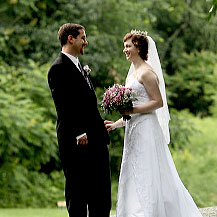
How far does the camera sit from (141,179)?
17.6ft

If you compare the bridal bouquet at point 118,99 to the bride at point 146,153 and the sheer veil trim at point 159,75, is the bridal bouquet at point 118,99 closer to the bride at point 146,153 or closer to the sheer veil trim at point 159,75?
the bride at point 146,153

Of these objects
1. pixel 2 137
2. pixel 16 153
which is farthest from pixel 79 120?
pixel 16 153

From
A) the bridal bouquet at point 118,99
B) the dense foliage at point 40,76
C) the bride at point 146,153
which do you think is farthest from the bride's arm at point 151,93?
the dense foliage at point 40,76

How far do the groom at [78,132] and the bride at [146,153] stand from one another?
17.8 inches

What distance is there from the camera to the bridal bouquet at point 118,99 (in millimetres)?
5156

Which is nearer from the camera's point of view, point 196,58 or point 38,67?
point 38,67

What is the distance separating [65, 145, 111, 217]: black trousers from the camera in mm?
4852

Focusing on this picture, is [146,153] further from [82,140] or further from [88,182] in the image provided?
[82,140]

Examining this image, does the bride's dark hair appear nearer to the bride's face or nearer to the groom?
the bride's face

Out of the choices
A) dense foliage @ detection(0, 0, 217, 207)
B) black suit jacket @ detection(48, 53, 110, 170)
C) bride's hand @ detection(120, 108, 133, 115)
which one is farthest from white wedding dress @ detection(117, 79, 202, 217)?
dense foliage @ detection(0, 0, 217, 207)

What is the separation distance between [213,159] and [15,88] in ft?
30.5

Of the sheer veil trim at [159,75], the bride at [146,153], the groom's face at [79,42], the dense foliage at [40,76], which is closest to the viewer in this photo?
the groom's face at [79,42]

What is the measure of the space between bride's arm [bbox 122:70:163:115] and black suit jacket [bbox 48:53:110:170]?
0.50 metres

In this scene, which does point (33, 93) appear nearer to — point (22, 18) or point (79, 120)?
point (22, 18)
